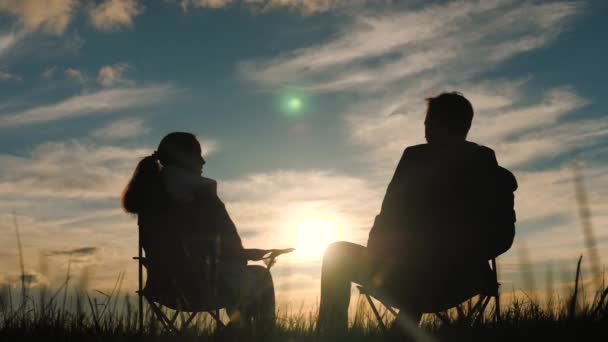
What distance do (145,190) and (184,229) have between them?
0.39m

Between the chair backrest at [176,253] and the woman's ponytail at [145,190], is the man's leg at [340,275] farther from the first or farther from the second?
the woman's ponytail at [145,190]

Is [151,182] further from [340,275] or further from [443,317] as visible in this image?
[443,317]

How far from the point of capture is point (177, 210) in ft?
14.9

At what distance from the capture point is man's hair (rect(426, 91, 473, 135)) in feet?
13.2

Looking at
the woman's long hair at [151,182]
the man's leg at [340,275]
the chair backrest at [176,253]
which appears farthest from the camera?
the woman's long hair at [151,182]

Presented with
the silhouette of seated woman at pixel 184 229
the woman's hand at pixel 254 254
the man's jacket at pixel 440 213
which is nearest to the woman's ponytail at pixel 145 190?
the silhouette of seated woman at pixel 184 229

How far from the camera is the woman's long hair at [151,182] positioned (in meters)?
4.56

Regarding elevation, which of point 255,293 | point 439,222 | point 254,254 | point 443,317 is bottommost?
point 443,317

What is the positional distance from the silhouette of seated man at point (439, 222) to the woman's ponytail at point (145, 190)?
4.69 feet

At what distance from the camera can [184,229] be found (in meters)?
4.54

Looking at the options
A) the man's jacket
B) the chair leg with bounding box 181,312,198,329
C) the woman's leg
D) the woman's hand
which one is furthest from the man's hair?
the chair leg with bounding box 181,312,198,329

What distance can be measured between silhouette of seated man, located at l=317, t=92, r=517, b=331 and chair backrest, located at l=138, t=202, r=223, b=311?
3.03ft

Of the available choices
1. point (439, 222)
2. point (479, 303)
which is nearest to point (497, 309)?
point (479, 303)

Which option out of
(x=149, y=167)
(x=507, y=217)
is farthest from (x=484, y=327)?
(x=149, y=167)
